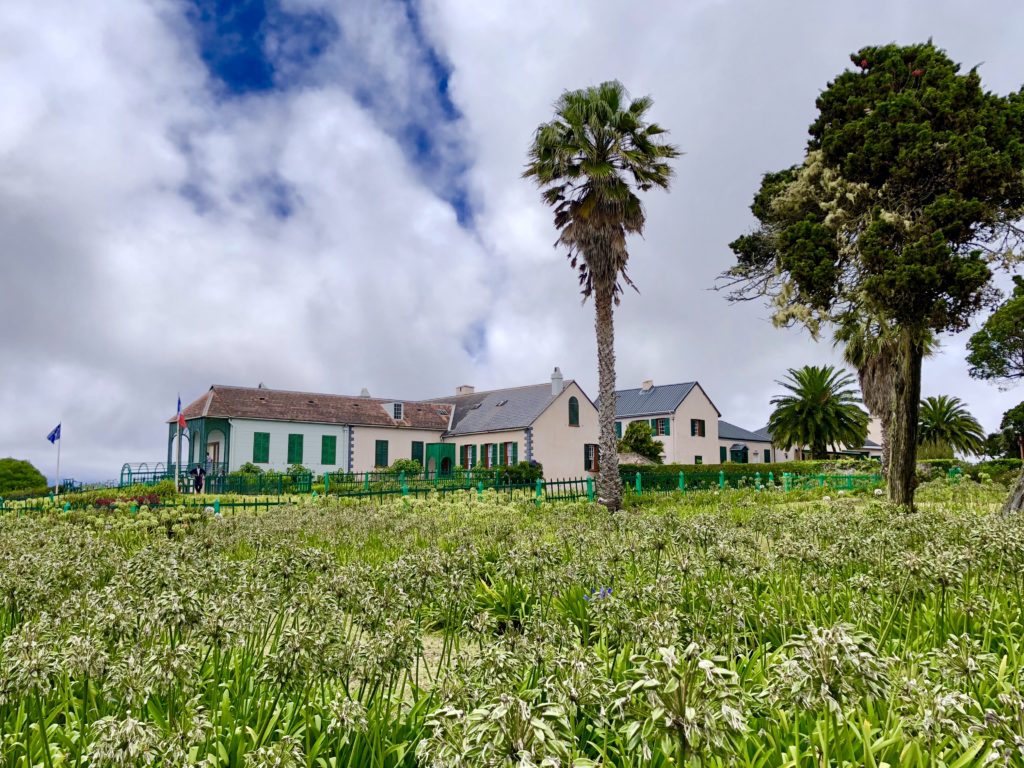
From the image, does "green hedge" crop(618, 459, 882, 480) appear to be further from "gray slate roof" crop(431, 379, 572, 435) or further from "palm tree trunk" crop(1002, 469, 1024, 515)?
"palm tree trunk" crop(1002, 469, 1024, 515)

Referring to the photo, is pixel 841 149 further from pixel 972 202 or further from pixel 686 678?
pixel 686 678


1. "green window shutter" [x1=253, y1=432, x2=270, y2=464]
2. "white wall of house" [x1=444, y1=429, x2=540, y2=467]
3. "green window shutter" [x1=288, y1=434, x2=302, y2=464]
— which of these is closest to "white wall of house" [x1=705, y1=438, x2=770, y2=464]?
"white wall of house" [x1=444, y1=429, x2=540, y2=467]

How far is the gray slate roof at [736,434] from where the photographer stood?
5252 cm

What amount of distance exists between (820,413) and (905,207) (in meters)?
Answer: 30.7

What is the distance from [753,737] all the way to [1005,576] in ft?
12.6

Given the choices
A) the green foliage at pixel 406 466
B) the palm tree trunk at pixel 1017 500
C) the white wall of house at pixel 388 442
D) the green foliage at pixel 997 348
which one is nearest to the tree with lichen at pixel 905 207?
the palm tree trunk at pixel 1017 500

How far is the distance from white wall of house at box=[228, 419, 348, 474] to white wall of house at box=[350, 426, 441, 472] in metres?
0.70

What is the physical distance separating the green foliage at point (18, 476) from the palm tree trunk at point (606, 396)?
99.5 feet

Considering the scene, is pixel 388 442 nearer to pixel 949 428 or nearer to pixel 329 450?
pixel 329 450

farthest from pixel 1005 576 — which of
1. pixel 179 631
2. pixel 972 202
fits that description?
pixel 972 202

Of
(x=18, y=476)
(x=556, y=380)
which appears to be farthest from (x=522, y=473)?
(x=18, y=476)

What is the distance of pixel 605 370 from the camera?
18.9 m

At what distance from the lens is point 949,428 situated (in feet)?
164

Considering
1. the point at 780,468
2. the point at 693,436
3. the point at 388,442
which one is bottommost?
the point at 780,468
